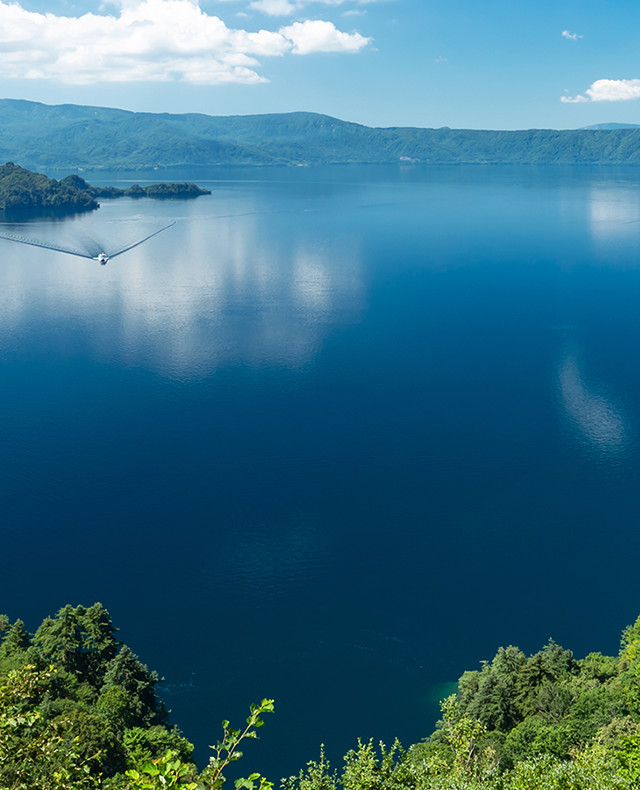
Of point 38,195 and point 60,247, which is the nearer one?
point 60,247

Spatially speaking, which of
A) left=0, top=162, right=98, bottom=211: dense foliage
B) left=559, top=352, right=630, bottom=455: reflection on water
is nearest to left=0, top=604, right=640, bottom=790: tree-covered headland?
left=559, top=352, right=630, bottom=455: reflection on water

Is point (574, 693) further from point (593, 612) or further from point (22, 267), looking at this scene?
point (22, 267)

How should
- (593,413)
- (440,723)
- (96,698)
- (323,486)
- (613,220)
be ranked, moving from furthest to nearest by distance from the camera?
(613,220) → (593,413) → (323,486) → (440,723) → (96,698)

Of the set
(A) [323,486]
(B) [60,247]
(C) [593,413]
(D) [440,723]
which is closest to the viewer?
(D) [440,723]

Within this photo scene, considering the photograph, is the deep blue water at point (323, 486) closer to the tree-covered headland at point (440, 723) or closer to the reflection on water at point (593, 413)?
the reflection on water at point (593, 413)

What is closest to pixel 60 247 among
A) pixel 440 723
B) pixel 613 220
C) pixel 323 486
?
pixel 323 486

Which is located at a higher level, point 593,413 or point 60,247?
point 60,247

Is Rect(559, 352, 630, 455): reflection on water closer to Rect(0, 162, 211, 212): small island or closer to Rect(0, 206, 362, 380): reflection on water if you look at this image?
Rect(0, 206, 362, 380): reflection on water

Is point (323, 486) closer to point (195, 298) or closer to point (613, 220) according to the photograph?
point (195, 298)
